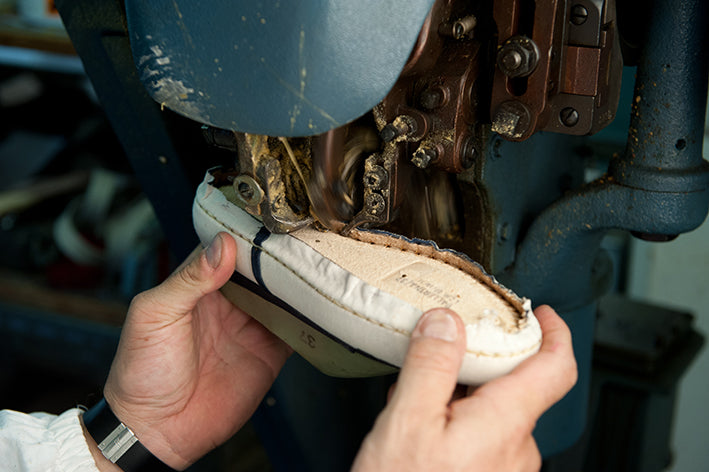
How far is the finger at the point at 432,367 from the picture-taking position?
0.51 meters

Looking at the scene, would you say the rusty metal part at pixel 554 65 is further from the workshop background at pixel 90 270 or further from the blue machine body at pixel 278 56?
the workshop background at pixel 90 270

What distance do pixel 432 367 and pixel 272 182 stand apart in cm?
22

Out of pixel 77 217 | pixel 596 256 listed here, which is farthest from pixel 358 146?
pixel 77 217

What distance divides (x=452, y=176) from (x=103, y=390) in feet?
1.55

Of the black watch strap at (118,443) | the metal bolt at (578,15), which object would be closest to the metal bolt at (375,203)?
the metal bolt at (578,15)

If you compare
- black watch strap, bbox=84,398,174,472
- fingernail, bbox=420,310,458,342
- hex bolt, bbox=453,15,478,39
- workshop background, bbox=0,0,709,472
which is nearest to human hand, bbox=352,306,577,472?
fingernail, bbox=420,310,458,342

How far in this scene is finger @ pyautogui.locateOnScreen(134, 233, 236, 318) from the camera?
670 mm

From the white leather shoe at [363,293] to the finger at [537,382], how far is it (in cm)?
1

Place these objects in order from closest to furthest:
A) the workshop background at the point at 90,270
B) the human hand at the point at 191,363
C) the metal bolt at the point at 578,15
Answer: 1. the metal bolt at the point at 578,15
2. the human hand at the point at 191,363
3. the workshop background at the point at 90,270

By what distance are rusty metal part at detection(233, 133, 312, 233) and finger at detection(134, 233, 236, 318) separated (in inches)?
2.0

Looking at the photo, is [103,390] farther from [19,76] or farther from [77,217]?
[19,76]

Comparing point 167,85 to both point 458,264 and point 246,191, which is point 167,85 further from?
point 458,264

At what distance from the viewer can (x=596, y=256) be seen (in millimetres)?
885

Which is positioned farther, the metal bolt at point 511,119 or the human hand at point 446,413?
the metal bolt at point 511,119
